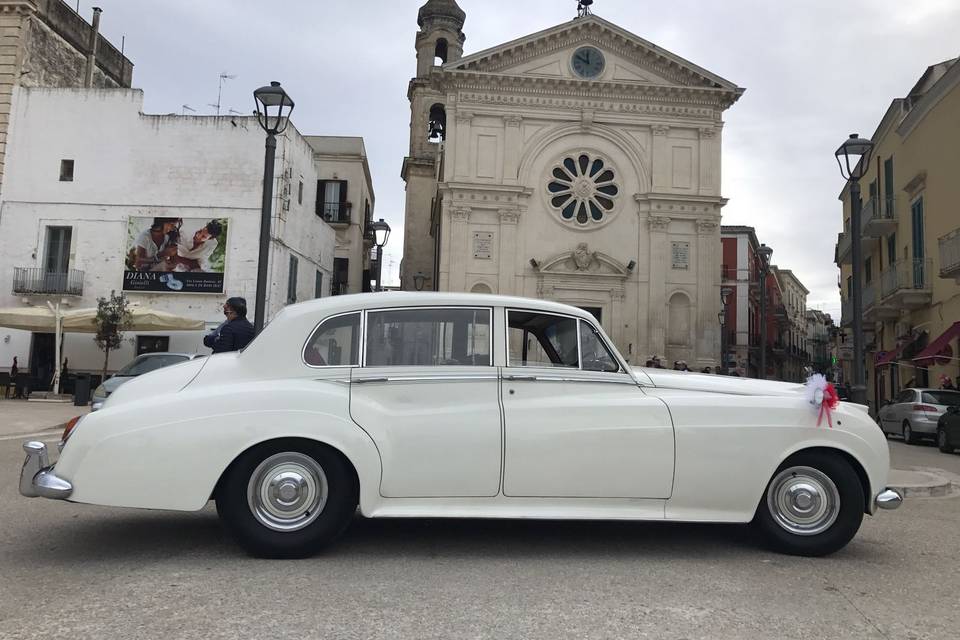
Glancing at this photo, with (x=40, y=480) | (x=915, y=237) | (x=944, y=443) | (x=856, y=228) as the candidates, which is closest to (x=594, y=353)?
(x=40, y=480)

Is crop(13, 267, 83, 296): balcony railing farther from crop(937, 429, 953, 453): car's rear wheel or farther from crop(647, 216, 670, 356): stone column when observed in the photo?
crop(937, 429, 953, 453): car's rear wheel

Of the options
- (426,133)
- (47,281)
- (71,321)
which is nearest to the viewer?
(71,321)

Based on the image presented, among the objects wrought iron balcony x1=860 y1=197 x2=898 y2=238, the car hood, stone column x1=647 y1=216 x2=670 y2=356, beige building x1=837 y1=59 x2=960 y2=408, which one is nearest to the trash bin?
the car hood

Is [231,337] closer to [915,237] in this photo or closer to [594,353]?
[594,353]

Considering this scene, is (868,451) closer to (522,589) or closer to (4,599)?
(522,589)

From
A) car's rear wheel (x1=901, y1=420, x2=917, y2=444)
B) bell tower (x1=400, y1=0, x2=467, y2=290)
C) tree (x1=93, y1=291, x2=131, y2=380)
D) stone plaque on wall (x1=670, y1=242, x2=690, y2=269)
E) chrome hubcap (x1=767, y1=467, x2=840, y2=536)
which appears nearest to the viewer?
chrome hubcap (x1=767, y1=467, x2=840, y2=536)

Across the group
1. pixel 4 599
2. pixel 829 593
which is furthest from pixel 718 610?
pixel 4 599

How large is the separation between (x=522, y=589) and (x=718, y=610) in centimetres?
94

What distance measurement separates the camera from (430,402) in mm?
4555

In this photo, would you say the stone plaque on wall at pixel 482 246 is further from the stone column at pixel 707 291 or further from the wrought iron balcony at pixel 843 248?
the wrought iron balcony at pixel 843 248

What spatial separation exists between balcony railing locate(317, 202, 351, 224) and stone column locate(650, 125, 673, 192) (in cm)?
1579

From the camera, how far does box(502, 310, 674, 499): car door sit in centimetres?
450

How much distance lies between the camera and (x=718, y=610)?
3.63 metres

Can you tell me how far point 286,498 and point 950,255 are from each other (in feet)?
71.8
